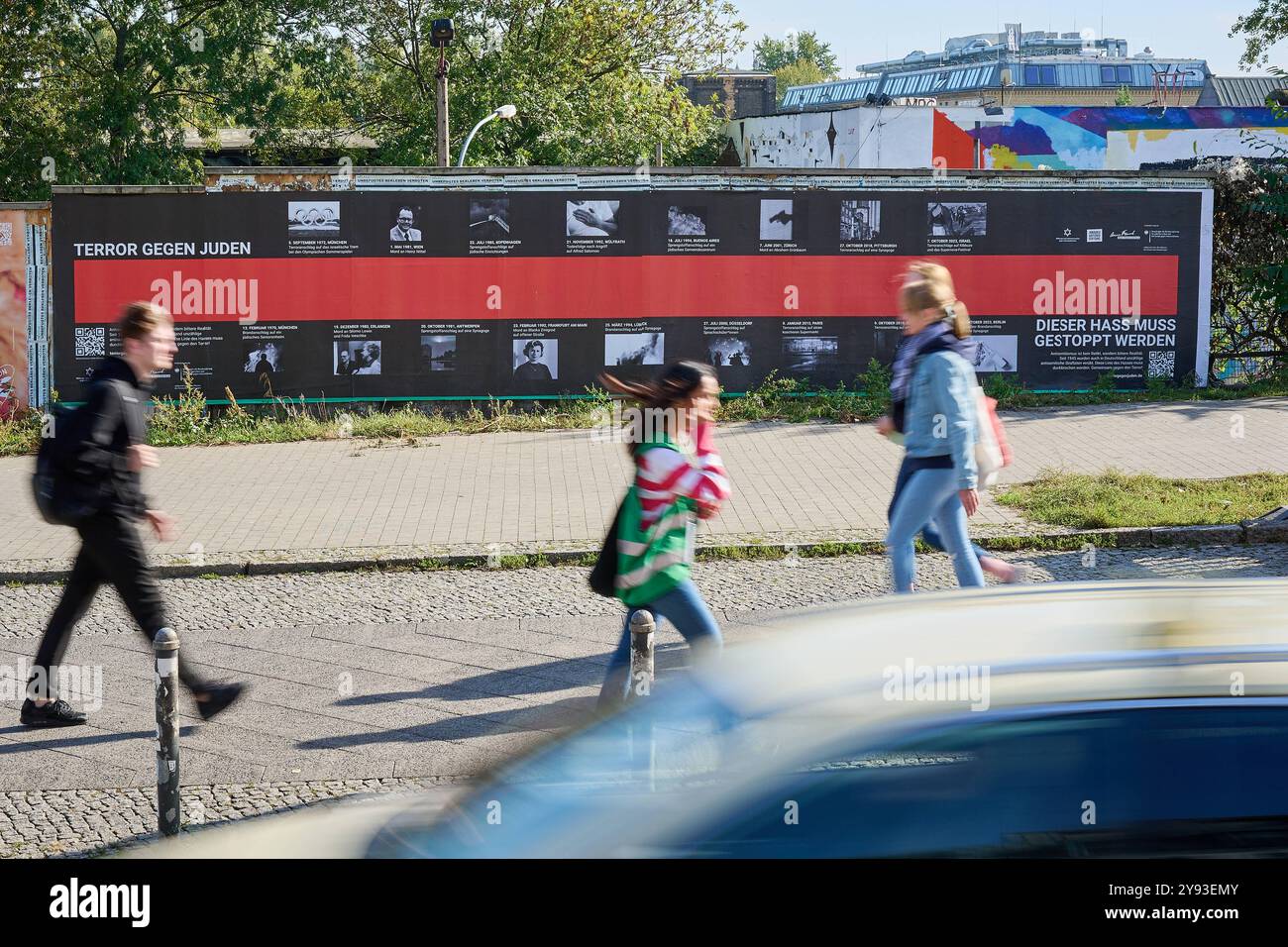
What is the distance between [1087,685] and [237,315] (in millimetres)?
14351

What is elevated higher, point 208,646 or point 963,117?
point 963,117

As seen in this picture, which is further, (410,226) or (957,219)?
(957,219)

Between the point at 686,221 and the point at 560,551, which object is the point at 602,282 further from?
the point at 560,551

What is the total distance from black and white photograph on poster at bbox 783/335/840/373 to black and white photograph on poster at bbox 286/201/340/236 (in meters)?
5.25

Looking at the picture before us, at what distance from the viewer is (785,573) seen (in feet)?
32.5

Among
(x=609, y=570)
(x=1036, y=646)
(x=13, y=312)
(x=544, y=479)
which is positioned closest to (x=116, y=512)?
(x=609, y=570)

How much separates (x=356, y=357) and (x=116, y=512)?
945 cm

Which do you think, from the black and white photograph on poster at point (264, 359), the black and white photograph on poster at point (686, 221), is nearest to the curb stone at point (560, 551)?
the black and white photograph on poster at point (264, 359)

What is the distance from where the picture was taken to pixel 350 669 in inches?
309

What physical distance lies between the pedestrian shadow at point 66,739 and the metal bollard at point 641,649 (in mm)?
2434
